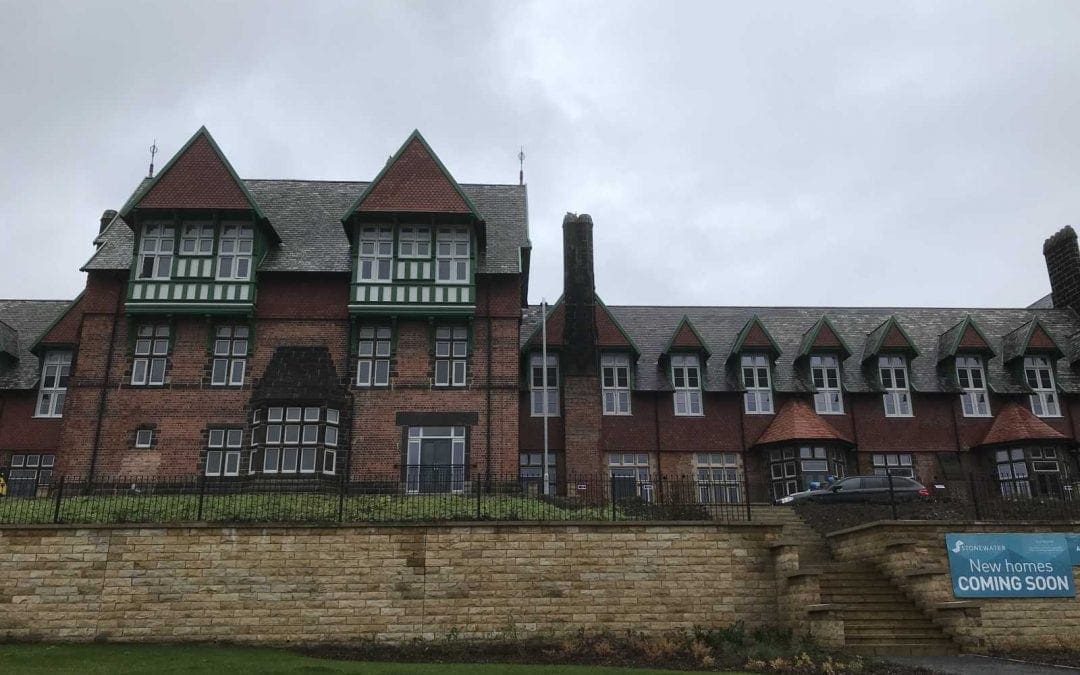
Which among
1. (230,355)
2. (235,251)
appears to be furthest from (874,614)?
(235,251)

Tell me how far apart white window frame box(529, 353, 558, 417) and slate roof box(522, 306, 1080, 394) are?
5.75ft

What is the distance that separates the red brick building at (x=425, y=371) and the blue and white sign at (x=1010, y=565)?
5.16 metres

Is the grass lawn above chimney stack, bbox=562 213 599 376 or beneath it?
beneath

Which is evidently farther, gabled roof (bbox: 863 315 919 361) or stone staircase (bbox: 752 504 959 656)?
gabled roof (bbox: 863 315 919 361)

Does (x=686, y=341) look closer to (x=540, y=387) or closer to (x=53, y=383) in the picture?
(x=540, y=387)

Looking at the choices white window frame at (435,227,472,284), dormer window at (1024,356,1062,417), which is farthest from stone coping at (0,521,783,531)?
dormer window at (1024,356,1062,417)

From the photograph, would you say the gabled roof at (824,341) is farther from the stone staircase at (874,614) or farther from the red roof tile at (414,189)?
the red roof tile at (414,189)

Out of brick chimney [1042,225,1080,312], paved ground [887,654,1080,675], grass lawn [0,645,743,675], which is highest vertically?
brick chimney [1042,225,1080,312]

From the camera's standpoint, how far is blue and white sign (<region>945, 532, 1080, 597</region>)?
21.6m

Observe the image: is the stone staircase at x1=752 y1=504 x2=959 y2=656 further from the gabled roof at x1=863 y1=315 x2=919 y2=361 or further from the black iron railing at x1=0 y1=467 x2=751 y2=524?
the gabled roof at x1=863 y1=315 x2=919 y2=361

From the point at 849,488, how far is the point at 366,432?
16.7 meters

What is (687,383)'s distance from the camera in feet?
121

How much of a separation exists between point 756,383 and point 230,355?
21.0 m

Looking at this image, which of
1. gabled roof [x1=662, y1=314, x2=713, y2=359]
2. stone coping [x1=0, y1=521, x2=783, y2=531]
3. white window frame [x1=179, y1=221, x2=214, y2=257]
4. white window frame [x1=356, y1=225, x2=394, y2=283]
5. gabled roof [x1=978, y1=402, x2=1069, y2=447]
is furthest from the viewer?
gabled roof [x1=662, y1=314, x2=713, y2=359]
